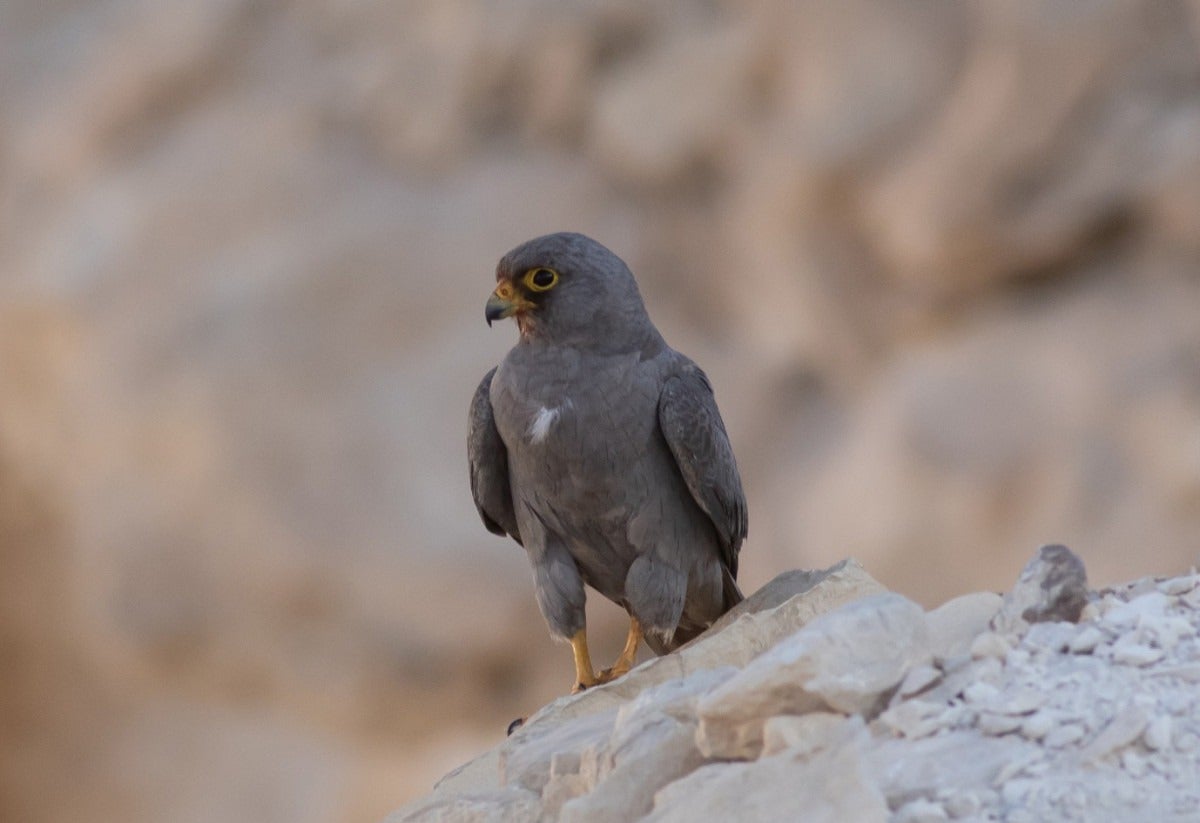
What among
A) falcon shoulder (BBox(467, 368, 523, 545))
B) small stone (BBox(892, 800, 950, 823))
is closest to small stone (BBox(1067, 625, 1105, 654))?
small stone (BBox(892, 800, 950, 823))

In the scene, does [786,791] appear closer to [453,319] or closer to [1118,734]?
[1118,734]

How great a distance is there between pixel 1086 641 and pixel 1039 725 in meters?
0.25

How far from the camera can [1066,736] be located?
2.47 metres

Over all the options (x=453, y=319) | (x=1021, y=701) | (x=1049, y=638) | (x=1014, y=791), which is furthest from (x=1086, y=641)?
(x=453, y=319)

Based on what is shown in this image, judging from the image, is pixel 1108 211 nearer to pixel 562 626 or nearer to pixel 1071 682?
pixel 562 626

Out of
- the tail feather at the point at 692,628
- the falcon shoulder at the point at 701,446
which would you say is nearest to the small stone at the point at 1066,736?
the falcon shoulder at the point at 701,446

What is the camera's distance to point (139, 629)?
330 inches

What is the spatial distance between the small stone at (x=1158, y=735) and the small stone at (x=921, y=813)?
365mm

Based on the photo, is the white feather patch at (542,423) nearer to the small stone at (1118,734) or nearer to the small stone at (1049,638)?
the small stone at (1049,638)

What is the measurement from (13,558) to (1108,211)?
637 centimetres

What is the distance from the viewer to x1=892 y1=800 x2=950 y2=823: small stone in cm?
236

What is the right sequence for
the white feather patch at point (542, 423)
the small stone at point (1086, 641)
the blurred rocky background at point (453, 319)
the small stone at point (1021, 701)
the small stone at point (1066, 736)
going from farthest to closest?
the blurred rocky background at point (453, 319), the white feather patch at point (542, 423), the small stone at point (1086, 641), the small stone at point (1021, 701), the small stone at point (1066, 736)

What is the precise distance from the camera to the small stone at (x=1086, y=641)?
8.85ft

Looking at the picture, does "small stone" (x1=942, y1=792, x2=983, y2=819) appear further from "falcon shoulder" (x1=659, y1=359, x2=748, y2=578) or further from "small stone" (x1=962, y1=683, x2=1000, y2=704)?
"falcon shoulder" (x1=659, y1=359, x2=748, y2=578)
